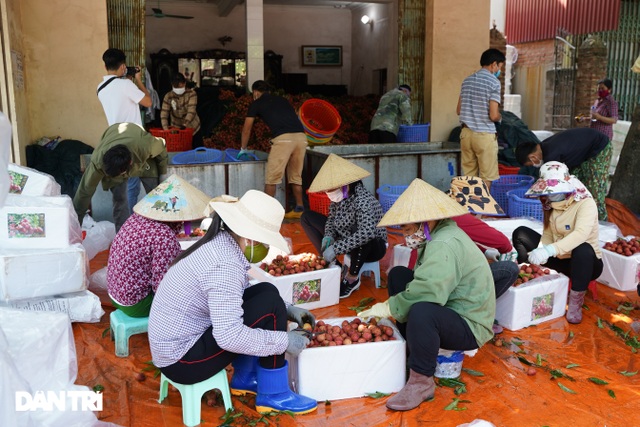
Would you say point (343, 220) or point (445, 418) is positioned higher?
point (343, 220)

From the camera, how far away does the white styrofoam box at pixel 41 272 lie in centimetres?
363

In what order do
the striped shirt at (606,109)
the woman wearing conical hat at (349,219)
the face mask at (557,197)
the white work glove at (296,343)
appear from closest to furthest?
the white work glove at (296,343)
the face mask at (557,197)
the woman wearing conical hat at (349,219)
the striped shirt at (606,109)

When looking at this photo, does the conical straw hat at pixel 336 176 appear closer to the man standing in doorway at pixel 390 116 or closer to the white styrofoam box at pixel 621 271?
the white styrofoam box at pixel 621 271

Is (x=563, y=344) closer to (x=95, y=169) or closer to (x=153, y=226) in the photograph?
(x=153, y=226)

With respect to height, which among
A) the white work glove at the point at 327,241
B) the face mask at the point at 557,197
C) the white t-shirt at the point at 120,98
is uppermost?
the white t-shirt at the point at 120,98

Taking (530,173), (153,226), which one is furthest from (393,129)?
(153,226)

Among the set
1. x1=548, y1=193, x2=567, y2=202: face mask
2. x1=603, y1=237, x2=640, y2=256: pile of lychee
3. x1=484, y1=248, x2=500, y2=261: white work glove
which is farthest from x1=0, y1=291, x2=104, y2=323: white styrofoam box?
x1=603, y1=237, x2=640, y2=256: pile of lychee

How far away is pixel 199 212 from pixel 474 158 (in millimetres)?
3859

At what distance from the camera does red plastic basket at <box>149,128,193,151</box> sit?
821 cm

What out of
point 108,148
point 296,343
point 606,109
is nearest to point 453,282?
point 296,343

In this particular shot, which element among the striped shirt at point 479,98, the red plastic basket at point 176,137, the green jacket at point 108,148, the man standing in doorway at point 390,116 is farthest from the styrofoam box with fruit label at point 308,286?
the red plastic basket at point 176,137

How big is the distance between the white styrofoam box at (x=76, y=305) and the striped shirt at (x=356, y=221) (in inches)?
60.7

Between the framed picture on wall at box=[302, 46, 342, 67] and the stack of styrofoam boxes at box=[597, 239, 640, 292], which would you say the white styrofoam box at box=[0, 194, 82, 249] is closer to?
the stack of styrofoam boxes at box=[597, 239, 640, 292]

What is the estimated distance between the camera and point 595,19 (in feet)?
45.8
